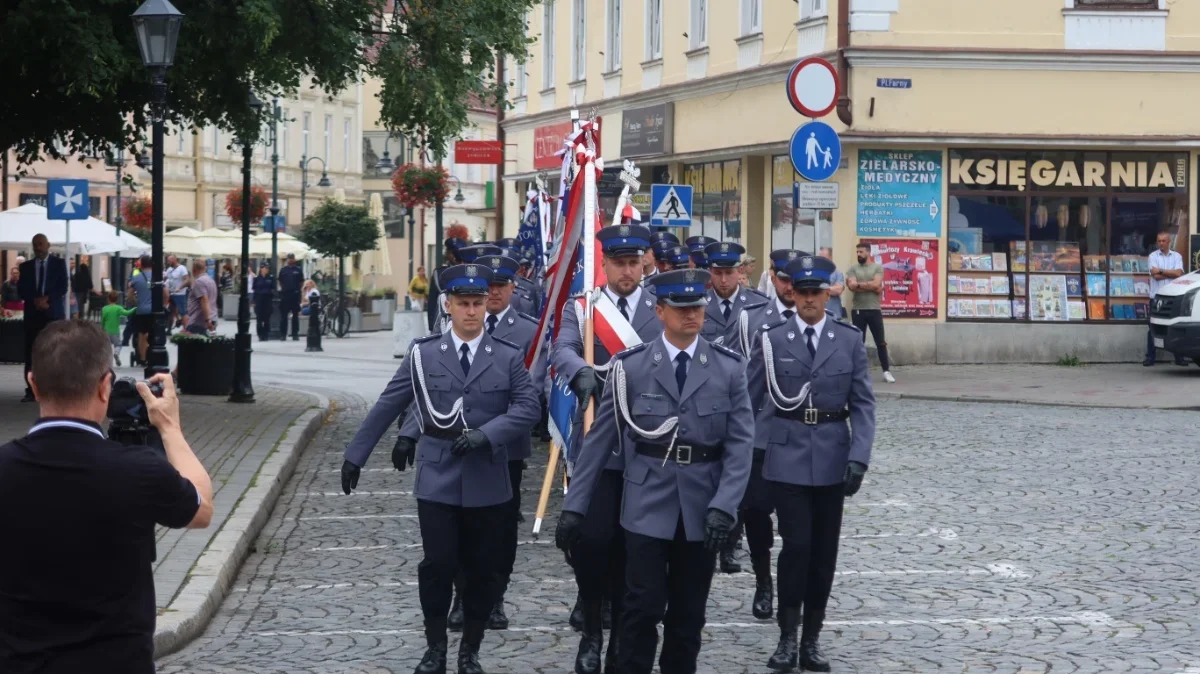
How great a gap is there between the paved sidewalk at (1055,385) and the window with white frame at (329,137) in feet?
189

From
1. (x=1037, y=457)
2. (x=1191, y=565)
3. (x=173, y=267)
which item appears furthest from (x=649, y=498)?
(x=173, y=267)

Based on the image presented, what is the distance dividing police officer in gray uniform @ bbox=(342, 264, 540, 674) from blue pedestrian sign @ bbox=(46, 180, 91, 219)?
59.8 ft

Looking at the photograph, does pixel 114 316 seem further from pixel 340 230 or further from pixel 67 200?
pixel 340 230

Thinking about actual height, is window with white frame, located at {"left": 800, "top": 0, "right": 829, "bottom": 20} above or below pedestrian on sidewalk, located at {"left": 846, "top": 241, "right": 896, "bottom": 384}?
above

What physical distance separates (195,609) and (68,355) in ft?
15.5

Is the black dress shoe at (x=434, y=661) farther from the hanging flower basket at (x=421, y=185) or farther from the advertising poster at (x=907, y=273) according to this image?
the hanging flower basket at (x=421, y=185)

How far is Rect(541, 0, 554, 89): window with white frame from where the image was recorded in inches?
1683

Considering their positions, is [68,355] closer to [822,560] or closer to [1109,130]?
[822,560]

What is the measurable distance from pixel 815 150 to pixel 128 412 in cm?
1501

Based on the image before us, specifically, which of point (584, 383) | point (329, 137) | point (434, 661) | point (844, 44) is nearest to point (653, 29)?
point (844, 44)

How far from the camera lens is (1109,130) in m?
25.8

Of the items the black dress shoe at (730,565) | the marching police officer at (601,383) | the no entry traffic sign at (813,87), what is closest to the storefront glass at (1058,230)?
the no entry traffic sign at (813,87)

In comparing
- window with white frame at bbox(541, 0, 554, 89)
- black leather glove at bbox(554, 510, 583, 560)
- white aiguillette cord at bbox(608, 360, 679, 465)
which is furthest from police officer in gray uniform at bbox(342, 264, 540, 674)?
window with white frame at bbox(541, 0, 554, 89)

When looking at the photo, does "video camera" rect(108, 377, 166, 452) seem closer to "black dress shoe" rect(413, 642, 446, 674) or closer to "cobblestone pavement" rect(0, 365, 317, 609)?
"black dress shoe" rect(413, 642, 446, 674)
